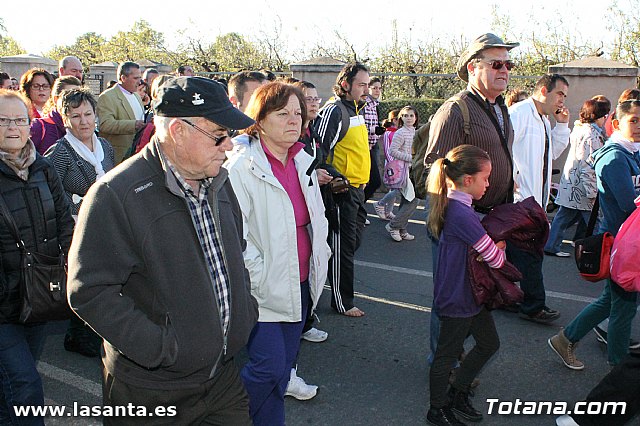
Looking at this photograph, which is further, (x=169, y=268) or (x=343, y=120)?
(x=343, y=120)

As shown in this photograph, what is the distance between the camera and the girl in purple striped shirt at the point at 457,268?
3.38m

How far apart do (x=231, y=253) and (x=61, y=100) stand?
9.55ft

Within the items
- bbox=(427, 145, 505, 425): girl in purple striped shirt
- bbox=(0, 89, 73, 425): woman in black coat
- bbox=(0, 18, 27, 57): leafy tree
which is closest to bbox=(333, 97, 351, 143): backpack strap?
bbox=(427, 145, 505, 425): girl in purple striped shirt

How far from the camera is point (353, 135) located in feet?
17.5

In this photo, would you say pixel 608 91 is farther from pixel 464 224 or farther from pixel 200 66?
pixel 200 66

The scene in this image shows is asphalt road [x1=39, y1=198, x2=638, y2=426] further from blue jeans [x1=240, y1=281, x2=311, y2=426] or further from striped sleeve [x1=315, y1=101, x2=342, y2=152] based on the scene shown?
striped sleeve [x1=315, y1=101, x2=342, y2=152]

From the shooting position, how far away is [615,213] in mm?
4227

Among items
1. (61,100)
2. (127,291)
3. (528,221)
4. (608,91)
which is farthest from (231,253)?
(608,91)

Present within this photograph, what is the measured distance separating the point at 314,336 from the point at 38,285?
2.34 meters

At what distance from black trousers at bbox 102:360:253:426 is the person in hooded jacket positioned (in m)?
2.80

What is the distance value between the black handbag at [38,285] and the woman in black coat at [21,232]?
26 mm

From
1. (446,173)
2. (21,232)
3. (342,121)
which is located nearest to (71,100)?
(21,232)

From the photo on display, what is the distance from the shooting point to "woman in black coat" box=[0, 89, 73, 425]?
2.86m

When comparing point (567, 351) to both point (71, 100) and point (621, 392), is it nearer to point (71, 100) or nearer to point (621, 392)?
point (621, 392)
